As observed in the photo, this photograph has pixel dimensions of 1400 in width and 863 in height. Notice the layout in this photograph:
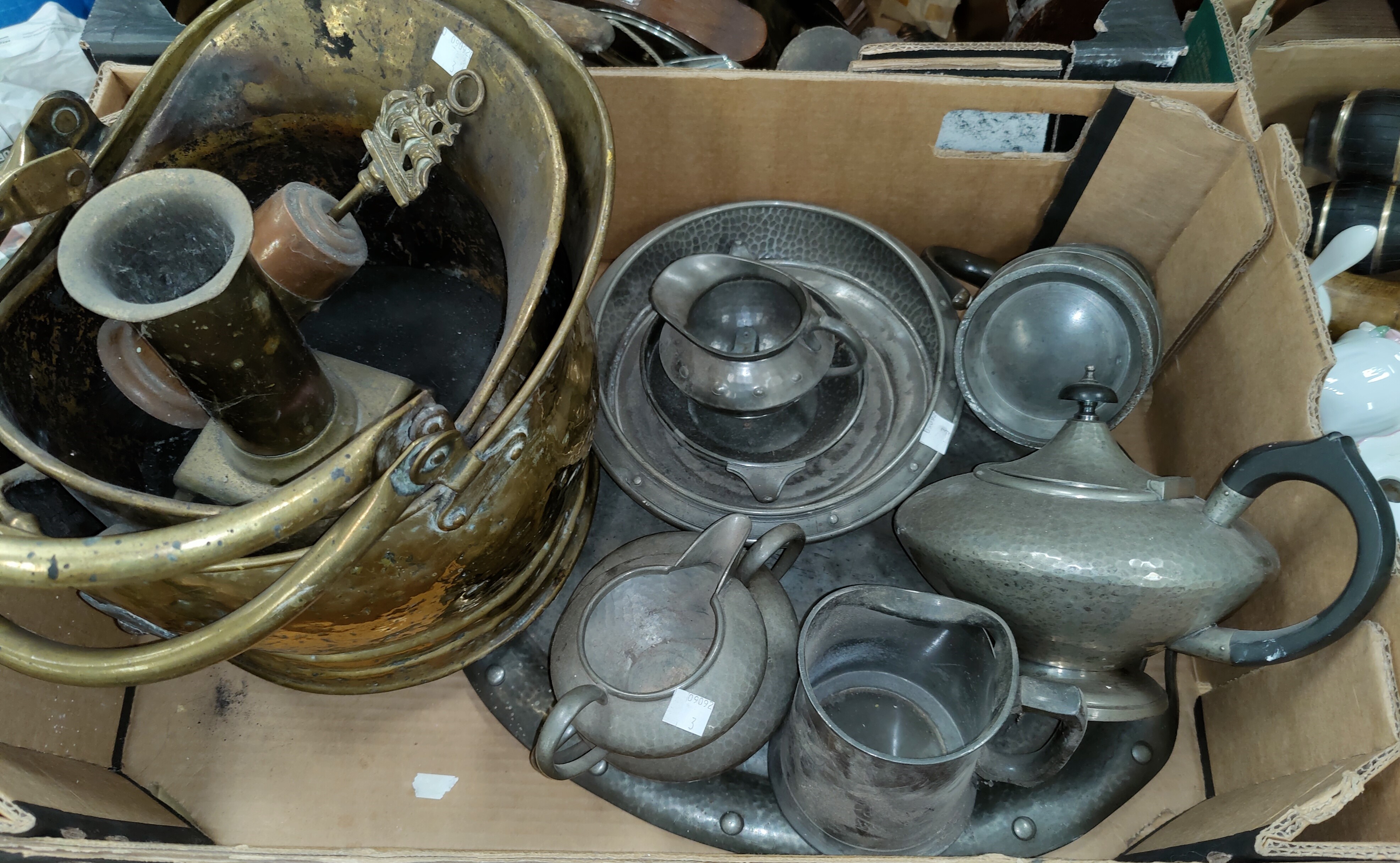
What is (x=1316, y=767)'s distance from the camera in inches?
25.5

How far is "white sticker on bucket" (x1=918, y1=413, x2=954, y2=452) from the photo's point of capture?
34.2 inches

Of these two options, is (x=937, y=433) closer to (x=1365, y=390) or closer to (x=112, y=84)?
(x=1365, y=390)

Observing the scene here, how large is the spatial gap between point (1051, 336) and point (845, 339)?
0.23m

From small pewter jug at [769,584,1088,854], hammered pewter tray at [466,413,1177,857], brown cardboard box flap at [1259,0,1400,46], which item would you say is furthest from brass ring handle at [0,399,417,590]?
brown cardboard box flap at [1259,0,1400,46]

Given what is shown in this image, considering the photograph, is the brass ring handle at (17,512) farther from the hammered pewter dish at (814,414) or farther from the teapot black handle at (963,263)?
the teapot black handle at (963,263)

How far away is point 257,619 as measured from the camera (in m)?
0.38

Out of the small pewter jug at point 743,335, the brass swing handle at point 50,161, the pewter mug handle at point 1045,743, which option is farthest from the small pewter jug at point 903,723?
the brass swing handle at point 50,161

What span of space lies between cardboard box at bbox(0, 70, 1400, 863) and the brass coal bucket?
6.5 inches

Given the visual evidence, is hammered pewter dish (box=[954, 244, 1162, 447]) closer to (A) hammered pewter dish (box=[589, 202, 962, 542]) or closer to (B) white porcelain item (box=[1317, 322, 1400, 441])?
(A) hammered pewter dish (box=[589, 202, 962, 542])

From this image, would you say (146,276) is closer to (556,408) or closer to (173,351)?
(173,351)

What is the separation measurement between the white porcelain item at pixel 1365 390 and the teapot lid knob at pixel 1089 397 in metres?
0.23

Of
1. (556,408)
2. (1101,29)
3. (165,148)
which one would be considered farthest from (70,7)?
(1101,29)

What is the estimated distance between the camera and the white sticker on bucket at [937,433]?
0.87 meters

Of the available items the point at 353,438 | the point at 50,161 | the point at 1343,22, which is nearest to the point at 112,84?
the point at 50,161
